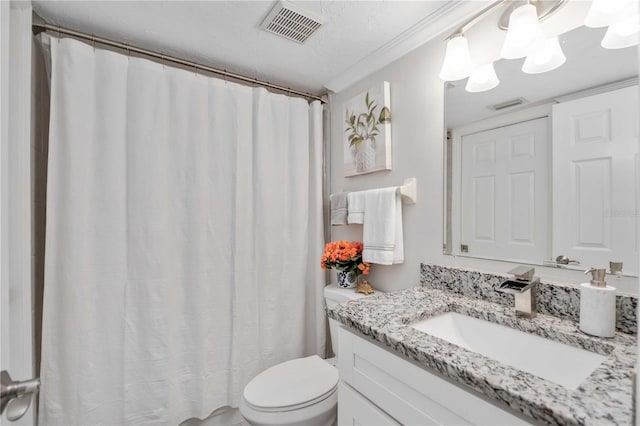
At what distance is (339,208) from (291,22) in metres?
0.99

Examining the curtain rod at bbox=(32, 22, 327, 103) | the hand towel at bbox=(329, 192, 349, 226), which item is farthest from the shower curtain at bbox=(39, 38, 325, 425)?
the hand towel at bbox=(329, 192, 349, 226)

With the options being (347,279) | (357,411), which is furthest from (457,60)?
(357,411)

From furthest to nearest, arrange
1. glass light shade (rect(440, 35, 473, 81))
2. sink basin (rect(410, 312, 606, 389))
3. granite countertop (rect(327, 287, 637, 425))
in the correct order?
glass light shade (rect(440, 35, 473, 81))
sink basin (rect(410, 312, 606, 389))
granite countertop (rect(327, 287, 637, 425))

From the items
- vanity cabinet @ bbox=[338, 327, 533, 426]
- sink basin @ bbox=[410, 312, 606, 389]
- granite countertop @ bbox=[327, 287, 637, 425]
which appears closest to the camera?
granite countertop @ bbox=[327, 287, 637, 425]

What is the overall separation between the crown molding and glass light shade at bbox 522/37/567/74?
303mm

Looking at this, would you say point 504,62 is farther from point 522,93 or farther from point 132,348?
point 132,348

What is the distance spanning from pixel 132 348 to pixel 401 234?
56.4 inches

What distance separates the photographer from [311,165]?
204cm

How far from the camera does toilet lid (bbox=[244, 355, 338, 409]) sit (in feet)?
4.00

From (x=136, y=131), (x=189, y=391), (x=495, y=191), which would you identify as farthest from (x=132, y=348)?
(x=495, y=191)

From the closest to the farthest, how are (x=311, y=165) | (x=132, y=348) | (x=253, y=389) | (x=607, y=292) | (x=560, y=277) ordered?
(x=607, y=292)
(x=560, y=277)
(x=253, y=389)
(x=132, y=348)
(x=311, y=165)

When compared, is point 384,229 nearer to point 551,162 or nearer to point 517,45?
point 551,162

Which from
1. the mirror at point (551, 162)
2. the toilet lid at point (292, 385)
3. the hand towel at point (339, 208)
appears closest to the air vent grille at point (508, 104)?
the mirror at point (551, 162)

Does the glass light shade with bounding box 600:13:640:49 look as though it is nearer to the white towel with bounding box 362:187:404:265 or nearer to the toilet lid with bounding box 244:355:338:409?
the white towel with bounding box 362:187:404:265
